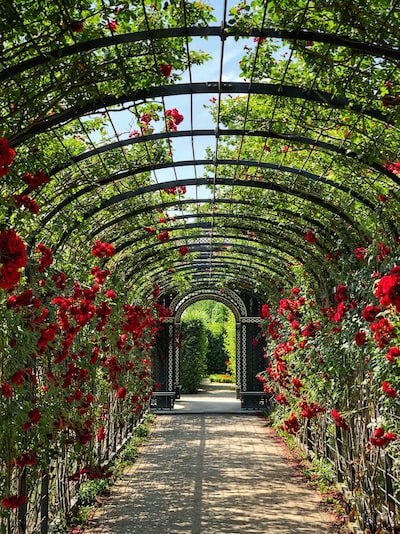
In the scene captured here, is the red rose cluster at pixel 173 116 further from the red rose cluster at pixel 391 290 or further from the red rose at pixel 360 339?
the red rose cluster at pixel 391 290

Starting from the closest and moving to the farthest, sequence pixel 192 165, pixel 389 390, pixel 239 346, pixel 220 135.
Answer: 1. pixel 389 390
2. pixel 220 135
3. pixel 192 165
4. pixel 239 346

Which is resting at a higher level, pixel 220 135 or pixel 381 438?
pixel 220 135

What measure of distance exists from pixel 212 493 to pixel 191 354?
11.6m

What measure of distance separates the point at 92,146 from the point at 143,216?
2217 mm

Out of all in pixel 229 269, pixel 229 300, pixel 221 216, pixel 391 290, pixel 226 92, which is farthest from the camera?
pixel 229 300

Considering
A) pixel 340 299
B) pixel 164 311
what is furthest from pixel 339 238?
pixel 164 311

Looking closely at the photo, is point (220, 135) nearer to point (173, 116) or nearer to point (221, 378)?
point (173, 116)

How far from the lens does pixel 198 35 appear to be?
10.5 ft

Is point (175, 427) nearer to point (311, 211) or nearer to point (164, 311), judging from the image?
point (164, 311)

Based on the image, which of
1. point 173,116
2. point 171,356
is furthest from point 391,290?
point 171,356

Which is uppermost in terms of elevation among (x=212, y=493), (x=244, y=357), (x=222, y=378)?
(x=244, y=357)

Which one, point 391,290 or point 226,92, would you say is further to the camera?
point 226,92

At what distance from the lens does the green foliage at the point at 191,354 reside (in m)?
17.9

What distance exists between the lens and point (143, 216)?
6.69 meters
